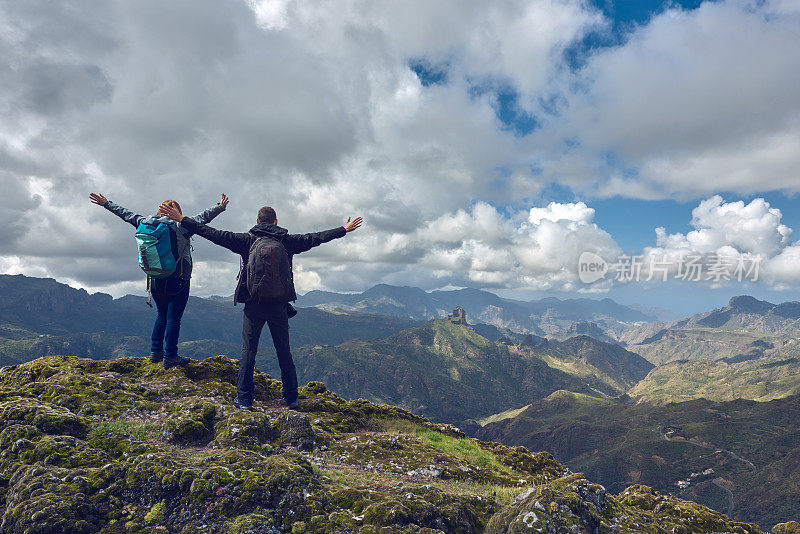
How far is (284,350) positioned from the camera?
44.3ft

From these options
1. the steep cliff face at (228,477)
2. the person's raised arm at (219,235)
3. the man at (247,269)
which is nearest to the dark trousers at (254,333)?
the man at (247,269)

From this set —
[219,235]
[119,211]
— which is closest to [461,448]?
[219,235]

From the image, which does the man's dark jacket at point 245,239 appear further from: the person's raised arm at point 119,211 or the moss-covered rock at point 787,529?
the moss-covered rock at point 787,529

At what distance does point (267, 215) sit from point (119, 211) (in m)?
6.23

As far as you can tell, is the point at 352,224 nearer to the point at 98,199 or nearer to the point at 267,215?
the point at 267,215

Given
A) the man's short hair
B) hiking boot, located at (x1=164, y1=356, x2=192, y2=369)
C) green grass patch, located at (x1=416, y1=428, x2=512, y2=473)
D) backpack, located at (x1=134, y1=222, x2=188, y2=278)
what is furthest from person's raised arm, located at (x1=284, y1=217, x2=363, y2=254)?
green grass patch, located at (x1=416, y1=428, x2=512, y2=473)

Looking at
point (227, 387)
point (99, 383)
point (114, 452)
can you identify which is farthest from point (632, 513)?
point (99, 383)

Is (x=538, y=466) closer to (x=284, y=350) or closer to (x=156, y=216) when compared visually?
(x=284, y=350)

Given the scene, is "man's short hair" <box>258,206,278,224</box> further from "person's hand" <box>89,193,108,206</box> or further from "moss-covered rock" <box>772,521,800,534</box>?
"moss-covered rock" <box>772,521,800,534</box>

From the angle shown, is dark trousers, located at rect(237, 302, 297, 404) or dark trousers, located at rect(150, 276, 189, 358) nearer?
dark trousers, located at rect(237, 302, 297, 404)

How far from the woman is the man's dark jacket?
1121 mm

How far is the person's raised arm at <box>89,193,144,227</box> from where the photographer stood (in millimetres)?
13789

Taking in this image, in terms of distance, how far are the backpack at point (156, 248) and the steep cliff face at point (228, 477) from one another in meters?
4.22

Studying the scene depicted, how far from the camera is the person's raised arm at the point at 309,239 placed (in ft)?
42.4
